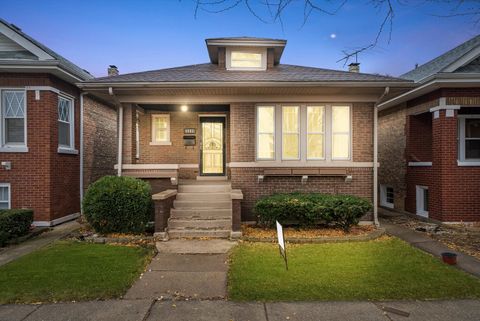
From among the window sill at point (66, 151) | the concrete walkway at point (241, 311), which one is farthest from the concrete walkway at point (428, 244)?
the window sill at point (66, 151)

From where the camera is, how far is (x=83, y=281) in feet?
16.4

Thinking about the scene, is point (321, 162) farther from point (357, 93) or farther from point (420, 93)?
point (420, 93)

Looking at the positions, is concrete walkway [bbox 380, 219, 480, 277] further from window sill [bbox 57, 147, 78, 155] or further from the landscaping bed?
window sill [bbox 57, 147, 78, 155]

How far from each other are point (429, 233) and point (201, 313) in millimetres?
7485

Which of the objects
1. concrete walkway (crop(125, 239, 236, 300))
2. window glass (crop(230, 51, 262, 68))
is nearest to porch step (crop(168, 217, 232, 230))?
concrete walkway (crop(125, 239, 236, 300))

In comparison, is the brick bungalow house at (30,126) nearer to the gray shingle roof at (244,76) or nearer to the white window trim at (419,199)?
the gray shingle roof at (244,76)

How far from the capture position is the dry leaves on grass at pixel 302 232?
7676 millimetres

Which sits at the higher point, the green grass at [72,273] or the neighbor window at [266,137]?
the neighbor window at [266,137]

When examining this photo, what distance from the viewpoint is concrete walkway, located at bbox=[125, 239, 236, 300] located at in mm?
4676

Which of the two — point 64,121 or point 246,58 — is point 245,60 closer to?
point 246,58

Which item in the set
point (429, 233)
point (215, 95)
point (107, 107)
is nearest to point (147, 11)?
point (215, 95)

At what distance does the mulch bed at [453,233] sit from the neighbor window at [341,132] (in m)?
3.12

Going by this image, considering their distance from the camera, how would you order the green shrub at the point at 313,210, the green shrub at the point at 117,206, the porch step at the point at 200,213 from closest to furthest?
1. the green shrub at the point at 117,206
2. the green shrub at the point at 313,210
3. the porch step at the point at 200,213

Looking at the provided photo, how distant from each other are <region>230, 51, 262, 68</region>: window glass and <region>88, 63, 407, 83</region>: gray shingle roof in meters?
0.55
